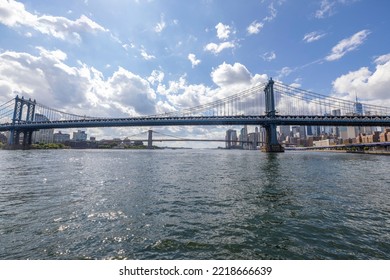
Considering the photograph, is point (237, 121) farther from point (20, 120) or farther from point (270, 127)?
point (20, 120)

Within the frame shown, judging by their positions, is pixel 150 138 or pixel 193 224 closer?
pixel 193 224

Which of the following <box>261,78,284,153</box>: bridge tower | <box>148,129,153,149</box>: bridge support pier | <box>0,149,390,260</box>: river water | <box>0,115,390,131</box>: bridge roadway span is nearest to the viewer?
<box>0,149,390,260</box>: river water

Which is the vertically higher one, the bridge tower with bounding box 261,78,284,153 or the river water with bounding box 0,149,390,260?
the bridge tower with bounding box 261,78,284,153

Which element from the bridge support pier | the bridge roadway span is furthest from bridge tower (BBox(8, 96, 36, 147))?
the bridge support pier

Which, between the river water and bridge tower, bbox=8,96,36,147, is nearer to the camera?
the river water

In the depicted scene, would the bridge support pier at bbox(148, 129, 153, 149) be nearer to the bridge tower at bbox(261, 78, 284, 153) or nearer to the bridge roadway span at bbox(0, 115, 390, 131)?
the bridge roadway span at bbox(0, 115, 390, 131)

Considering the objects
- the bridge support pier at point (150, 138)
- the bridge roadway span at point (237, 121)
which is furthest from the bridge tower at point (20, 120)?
the bridge support pier at point (150, 138)

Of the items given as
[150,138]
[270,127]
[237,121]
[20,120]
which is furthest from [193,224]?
[150,138]

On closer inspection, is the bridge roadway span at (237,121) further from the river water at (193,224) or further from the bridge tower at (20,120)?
the river water at (193,224)
